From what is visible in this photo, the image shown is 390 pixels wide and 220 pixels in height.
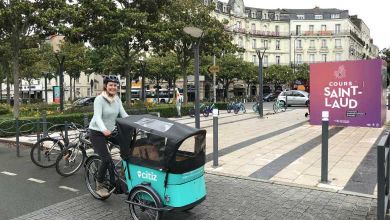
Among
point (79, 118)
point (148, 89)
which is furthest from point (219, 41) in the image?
point (148, 89)

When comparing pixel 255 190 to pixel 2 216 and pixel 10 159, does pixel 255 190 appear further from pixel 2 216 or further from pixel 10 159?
pixel 10 159

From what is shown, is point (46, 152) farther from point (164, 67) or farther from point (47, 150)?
point (164, 67)

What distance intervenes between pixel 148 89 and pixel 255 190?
58.9 meters

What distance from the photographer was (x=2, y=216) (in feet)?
17.3

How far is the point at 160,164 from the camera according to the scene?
458cm

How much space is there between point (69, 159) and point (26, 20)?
1073 centimetres

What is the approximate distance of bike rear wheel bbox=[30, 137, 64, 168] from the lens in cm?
817

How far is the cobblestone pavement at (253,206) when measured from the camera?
515 cm

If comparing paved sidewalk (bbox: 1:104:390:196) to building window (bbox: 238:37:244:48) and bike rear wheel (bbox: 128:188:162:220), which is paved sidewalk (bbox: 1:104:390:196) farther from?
A: building window (bbox: 238:37:244:48)

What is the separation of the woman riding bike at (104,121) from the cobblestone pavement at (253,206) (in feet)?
1.27

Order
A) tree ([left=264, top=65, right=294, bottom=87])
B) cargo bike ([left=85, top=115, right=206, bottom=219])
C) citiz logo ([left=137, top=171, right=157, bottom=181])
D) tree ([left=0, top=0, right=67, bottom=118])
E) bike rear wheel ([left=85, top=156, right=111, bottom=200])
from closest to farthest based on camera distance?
cargo bike ([left=85, top=115, right=206, bottom=219])
citiz logo ([left=137, top=171, right=157, bottom=181])
bike rear wheel ([left=85, top=156, right=111, bottom=200])
tree ([left=0, top=0, right=67, bottom=118])
tree ([left=264, top=65, right=294, bottom=87])

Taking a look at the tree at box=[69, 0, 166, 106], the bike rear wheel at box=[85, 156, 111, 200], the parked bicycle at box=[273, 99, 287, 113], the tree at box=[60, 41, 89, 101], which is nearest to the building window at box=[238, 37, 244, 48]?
the tree at box=[60, 41, 89, 101]

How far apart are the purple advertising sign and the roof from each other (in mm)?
10815

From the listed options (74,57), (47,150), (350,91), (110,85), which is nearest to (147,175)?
(110,85)
